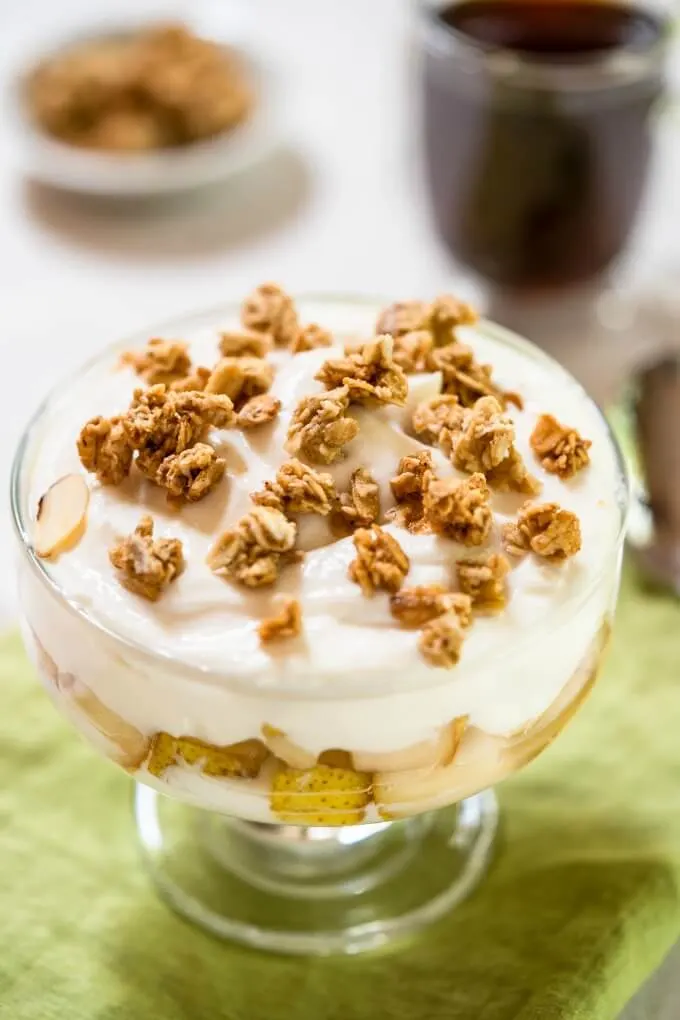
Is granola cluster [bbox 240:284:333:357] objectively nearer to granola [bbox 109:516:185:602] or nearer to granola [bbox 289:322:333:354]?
granola [bbox 289:322:333:354]

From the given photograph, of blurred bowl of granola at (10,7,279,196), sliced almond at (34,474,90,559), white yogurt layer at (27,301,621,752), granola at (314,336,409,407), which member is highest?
granola at (314,336,409,407)

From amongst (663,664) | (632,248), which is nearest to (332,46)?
(632,248)

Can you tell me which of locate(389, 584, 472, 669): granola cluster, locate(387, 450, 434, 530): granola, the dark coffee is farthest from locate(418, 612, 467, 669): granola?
the dark coffee

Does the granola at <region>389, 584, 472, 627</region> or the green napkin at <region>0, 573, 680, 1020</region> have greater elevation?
the granola at <region>389, 584, 472, 627</region>

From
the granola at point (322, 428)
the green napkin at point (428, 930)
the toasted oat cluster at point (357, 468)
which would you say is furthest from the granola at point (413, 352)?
the green napkin at point (428, 930)

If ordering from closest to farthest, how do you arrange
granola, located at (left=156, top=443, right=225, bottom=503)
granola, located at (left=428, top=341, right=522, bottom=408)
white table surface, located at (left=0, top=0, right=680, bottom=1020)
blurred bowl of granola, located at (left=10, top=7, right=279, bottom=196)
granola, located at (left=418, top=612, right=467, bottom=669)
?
1. granola, located at (left=418, top=612, right=467, bottom=669)
2. granola, located at (left=156, top=443, right=225, bottom=503)
3. granola, located at (left=428, top=341, right=522, bottom=408)
4. white table surface, located at (left=0, top=0, right=680, bottom=1020)
5. blurred bowl of granola, located at (left=10, top=7, right=279, bottom=196)

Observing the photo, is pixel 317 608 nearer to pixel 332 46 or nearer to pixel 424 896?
pixel 424 896

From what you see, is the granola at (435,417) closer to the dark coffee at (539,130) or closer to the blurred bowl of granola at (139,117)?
the dark coffee at (539,130)

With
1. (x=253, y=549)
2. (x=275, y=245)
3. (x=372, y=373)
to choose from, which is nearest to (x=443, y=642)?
(x=253, y=549)
